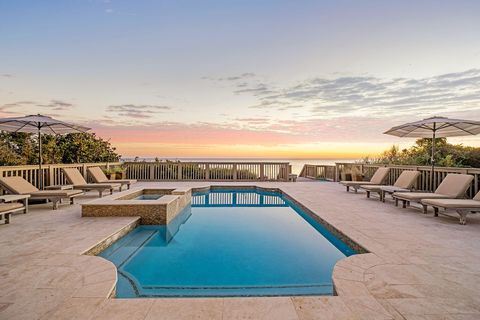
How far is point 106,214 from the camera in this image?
599 centimetres

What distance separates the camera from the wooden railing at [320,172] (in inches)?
584

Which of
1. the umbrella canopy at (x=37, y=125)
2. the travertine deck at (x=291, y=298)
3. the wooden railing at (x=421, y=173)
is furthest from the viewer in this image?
the umbrella canopy at (x=37, y=125)

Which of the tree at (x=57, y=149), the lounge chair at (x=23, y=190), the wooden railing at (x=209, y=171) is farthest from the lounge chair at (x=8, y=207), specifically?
the wooden railing at (x=209, y=171)

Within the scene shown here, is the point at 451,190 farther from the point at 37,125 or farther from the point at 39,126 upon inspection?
the point at 37,125

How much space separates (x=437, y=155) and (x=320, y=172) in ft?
17.4

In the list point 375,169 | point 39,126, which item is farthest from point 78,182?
point 375,169

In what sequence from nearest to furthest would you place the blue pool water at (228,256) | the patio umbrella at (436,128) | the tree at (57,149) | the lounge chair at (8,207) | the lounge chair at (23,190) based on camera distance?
the blue pool water at (228,256) < the lounge chair at (8,207) < the lounge chair at (23,190) < the patio umbrella at (436,128) < the tree at (57,149)

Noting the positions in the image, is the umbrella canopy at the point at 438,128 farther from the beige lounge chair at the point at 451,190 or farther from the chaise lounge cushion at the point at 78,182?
the chaise lounge cushion at the point at 78,182

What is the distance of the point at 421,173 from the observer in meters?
8.67

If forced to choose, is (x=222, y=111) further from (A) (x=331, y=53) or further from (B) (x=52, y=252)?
(B) (x=52, y=252)

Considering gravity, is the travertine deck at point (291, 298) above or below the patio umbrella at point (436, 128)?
below

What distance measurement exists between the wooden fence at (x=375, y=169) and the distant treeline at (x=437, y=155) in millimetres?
1318

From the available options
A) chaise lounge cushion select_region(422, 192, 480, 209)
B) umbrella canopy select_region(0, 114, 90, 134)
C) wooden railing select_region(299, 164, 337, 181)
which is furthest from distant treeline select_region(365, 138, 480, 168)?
umbrella canopy select_region(0, 114, 90, 134)

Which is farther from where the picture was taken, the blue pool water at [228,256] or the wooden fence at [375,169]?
the wooden fence at [375,169]
